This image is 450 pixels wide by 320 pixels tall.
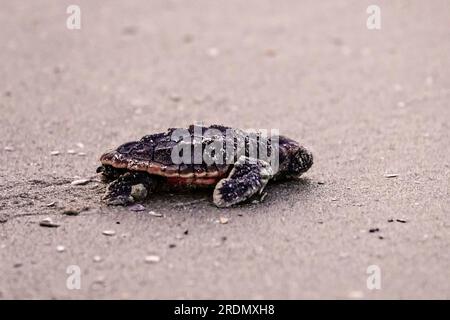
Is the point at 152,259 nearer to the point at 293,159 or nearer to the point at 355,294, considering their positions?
→ the point at 355,294

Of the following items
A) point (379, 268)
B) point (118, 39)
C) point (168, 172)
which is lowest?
point (379, 268)

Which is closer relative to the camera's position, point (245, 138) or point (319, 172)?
point (245, 138)

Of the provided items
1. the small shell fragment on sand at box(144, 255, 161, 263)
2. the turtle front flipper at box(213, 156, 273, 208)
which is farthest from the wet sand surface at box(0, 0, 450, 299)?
the turtle front flipper at box(213, 156, 273, 208)

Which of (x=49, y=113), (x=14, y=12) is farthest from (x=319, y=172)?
(x=14, y=12)

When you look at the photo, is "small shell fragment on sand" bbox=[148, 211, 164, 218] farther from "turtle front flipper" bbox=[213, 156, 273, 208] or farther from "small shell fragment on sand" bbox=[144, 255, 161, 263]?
"small shell fragment on sand" bbox=[144, 255, 161, 263]

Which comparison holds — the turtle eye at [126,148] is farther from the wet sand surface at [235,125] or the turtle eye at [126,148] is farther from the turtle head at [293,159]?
the turtle head at [293,159]

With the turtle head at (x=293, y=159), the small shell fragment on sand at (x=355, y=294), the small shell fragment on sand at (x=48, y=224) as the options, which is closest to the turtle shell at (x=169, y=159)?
the turtle head at (x=293, y=159)

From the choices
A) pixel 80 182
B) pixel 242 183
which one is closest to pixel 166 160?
pixel 242 183

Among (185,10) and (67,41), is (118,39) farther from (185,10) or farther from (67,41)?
(185,10)
